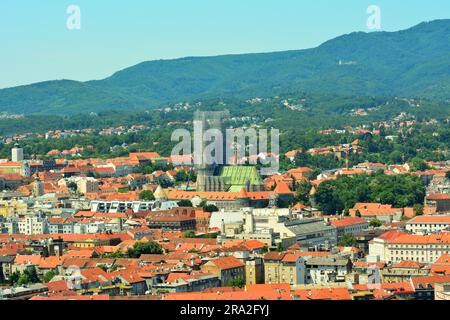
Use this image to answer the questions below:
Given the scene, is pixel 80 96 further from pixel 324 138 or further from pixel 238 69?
pixel 324 138

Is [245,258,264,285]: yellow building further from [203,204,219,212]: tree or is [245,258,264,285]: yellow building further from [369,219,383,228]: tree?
[203,204,219,212]: tree

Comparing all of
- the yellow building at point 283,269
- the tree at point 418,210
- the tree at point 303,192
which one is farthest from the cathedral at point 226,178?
the yellow building at point 283,269

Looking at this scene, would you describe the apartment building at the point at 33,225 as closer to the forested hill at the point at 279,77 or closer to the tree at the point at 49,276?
the tree at the point at 49,276

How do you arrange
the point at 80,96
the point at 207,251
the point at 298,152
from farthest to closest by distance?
the point at 80,96 → the point at 298,152 → the point at 207,251

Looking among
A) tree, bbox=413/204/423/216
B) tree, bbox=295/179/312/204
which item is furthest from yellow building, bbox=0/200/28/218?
tree, bbox=413/204/423/216

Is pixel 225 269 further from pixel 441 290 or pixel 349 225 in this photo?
pixel 349 225
